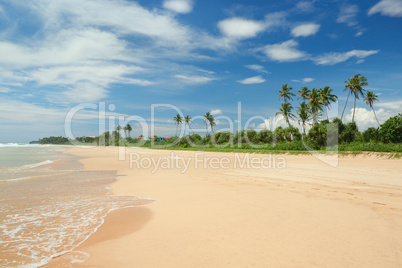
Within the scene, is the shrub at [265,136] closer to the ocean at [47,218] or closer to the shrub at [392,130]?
the shrub at [392,130]

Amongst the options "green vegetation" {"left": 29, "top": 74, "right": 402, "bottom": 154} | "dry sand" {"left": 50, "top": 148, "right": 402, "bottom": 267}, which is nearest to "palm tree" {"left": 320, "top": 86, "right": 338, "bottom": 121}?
"green vegetation" {"left": 29, "top": 74, "right": 402, "bottom": 154}

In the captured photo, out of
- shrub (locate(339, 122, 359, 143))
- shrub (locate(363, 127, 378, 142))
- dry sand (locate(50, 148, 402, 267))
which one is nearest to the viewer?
dry sand (locate(50, 148, 402, 267))

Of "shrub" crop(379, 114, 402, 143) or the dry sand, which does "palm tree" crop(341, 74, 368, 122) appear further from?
the dry sand

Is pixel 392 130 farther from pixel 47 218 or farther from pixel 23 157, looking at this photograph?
pixel 23 157

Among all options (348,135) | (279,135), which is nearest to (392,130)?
(348,135)

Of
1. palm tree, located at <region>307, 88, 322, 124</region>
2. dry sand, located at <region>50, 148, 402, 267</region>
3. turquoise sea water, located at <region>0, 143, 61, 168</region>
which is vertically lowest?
turquoise sea water, located at <region>0, 143, 61, 168</region>

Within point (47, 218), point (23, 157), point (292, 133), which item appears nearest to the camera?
point (47, 218)

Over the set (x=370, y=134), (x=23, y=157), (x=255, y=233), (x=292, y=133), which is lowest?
(x=23, y=157)

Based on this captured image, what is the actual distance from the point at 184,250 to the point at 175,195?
3877 millimetres

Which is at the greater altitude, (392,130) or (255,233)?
(392,130)

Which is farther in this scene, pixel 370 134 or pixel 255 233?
pixel 370 134

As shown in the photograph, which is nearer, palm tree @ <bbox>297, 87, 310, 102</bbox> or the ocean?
the ocean

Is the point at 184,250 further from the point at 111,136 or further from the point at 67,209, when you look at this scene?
the point at 111,136

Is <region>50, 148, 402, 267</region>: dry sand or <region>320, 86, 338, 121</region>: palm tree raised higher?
<region>320, 86, 338, 121</region>: palm tree
